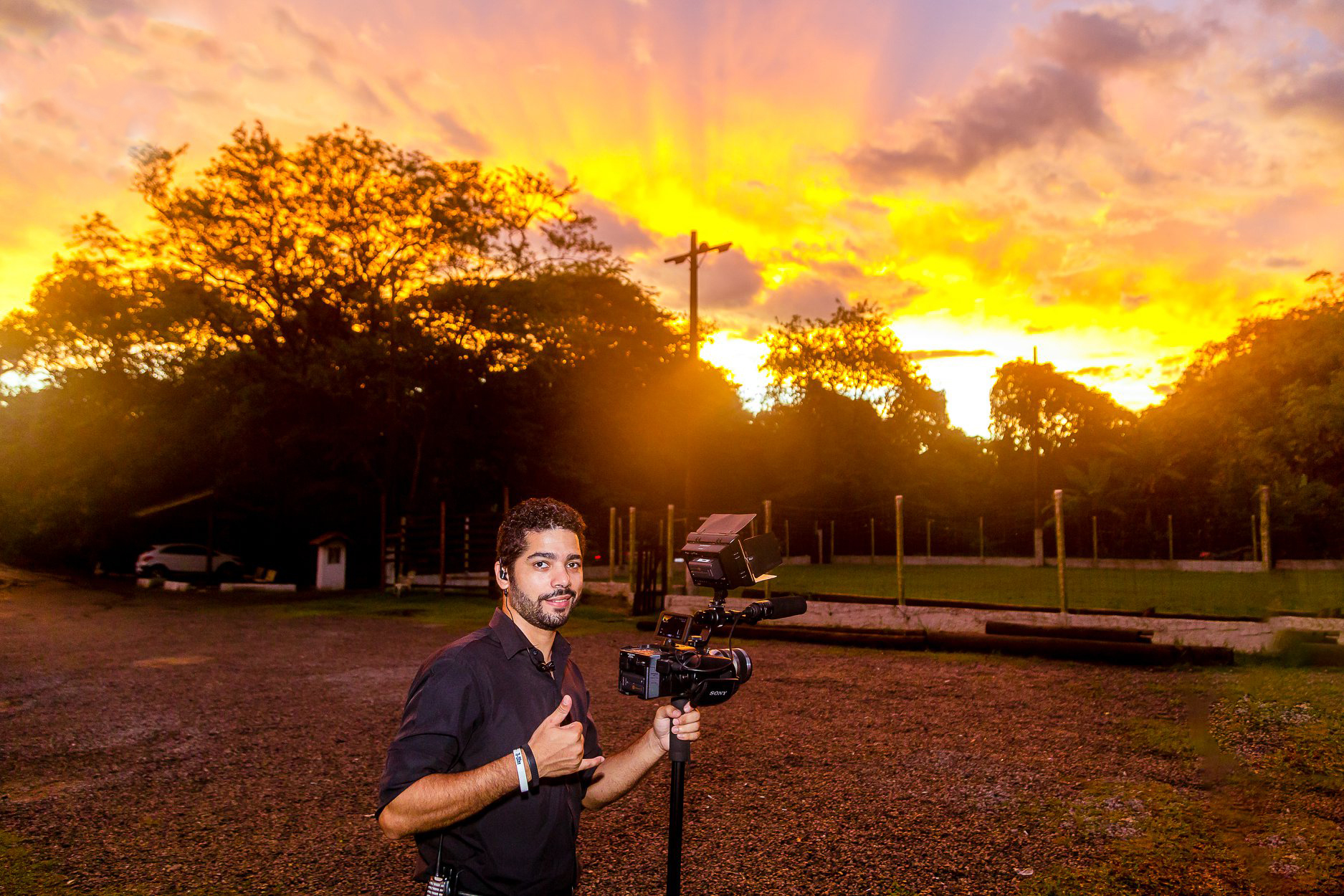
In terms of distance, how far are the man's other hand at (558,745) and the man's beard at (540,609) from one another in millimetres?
309

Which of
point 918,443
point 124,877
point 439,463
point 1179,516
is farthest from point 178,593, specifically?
point 918,443

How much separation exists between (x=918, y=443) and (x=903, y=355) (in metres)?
6.23

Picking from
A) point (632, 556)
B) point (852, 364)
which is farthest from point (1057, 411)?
point (632, 556)

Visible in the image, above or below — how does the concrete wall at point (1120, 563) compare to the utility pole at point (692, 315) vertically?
below

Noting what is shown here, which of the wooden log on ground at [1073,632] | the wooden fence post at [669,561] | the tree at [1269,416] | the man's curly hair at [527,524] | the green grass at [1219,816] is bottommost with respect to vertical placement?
the green grass at [1219,816]

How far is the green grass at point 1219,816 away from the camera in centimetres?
436

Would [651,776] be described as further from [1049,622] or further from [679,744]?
[1049,622]

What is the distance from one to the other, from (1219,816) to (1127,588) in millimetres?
13379

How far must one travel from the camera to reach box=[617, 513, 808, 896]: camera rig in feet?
8.02

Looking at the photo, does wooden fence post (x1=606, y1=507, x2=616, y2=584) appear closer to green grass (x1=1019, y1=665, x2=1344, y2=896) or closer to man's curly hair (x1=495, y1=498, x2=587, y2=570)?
green grass (x1=1019, y1=665, x2=1344, y2=896)

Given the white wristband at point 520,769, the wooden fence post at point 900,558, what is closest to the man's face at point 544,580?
the white wristband at point 520,769

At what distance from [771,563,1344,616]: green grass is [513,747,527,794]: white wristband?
12.6 m

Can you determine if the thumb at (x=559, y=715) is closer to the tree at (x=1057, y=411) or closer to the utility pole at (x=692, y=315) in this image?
the utility pole at (x=692, y=315)

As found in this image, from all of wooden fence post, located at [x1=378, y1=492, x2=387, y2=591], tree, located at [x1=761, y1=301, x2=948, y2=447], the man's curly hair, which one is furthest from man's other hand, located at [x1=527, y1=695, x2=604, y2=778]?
tree, located at [x1=761, y1=301, x2=948, y2=447]
